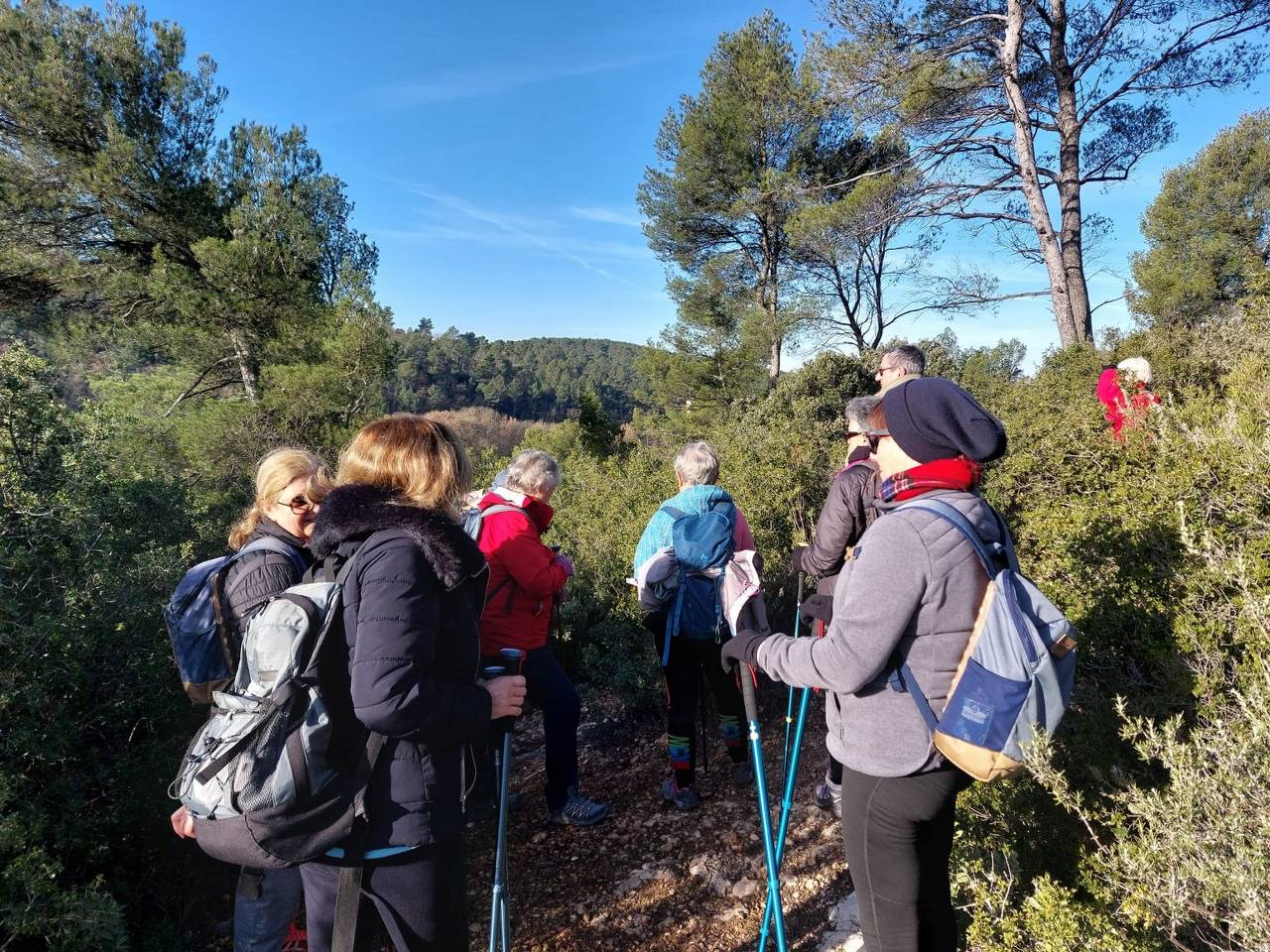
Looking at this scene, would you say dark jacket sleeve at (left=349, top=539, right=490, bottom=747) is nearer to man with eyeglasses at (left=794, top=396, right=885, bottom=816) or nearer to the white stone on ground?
man with eyeglasses at (left=794, top=396, right=885, bottom=816)

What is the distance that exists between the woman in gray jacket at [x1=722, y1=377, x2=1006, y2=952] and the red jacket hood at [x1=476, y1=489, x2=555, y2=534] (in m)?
1.43

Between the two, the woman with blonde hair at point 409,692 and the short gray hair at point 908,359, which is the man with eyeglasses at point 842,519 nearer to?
the short gray hair at point 908,359

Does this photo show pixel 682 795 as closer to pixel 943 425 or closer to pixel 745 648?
pixel 745 648

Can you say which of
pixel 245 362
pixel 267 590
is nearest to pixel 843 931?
pixel 267 590

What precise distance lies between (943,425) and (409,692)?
1.37 metres

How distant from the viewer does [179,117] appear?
1090 centimetres

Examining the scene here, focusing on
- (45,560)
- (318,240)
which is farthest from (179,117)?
(45,560)

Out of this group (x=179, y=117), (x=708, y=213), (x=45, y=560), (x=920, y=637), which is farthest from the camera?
(x=708, y=213)

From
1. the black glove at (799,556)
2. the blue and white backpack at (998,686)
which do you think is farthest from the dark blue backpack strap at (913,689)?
the black glove at (799,556)

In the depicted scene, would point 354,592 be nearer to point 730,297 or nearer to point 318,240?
point 318,240

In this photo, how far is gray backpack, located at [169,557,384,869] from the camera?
57.2 inches

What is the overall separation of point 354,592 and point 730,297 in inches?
796

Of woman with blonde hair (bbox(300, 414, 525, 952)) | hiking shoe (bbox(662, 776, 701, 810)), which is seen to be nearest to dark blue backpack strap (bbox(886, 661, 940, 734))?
woman with blonde hair (bbox(300, 414, 525, 952))

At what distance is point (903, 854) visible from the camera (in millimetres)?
1556
